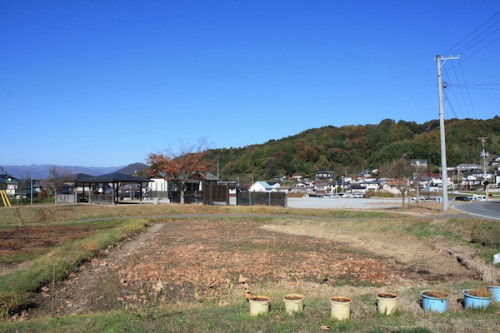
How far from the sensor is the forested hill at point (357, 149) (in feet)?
365

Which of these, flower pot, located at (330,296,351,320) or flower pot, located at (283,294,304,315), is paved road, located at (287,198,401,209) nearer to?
flower pot, located at (283,294,304,315)

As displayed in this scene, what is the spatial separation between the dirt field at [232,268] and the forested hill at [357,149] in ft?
303

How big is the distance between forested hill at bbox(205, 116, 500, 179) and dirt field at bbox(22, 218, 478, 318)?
303 ft

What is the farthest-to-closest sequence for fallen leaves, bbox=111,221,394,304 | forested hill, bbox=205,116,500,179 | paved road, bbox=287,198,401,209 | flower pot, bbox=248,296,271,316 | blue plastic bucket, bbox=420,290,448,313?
1. forested hill, bbox=205,116,500,179
2. paved road, bbox=287,198,401,209
3. fallen leaves, bbox=111,221,394,304
4. blue plastic bucket, bbox=420,290,448,313
5. flower pot, bbox=248,296,271,316

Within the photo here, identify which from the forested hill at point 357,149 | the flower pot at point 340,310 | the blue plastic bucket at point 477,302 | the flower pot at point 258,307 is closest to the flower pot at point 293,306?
the flower pot at point 258,307

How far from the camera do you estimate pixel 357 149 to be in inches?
5103

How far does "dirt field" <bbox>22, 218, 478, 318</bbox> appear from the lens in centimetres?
924

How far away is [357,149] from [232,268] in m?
122

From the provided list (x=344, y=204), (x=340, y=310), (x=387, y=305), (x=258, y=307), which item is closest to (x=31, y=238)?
(x=258, y=307)

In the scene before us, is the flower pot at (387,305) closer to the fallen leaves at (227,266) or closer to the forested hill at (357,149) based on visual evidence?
the fallen leaves at (227,266)

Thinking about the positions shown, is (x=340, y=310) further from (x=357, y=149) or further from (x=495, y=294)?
(x=357, y=149)

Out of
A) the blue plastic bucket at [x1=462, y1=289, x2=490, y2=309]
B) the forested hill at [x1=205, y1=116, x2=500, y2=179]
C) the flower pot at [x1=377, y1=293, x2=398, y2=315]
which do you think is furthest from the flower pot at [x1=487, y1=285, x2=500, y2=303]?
the forested hill at [x1=205, y1=116, x2=500, y2=179]

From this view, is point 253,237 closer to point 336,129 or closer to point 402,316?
point 402,316

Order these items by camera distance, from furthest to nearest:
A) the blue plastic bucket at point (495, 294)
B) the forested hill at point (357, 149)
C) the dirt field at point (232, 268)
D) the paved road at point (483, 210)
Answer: the forested hill at point (357, 149) < the paved road at point (483, 210) < the dirt field at point (232, 268) < the blue plastic bucket at point (495, 294)
